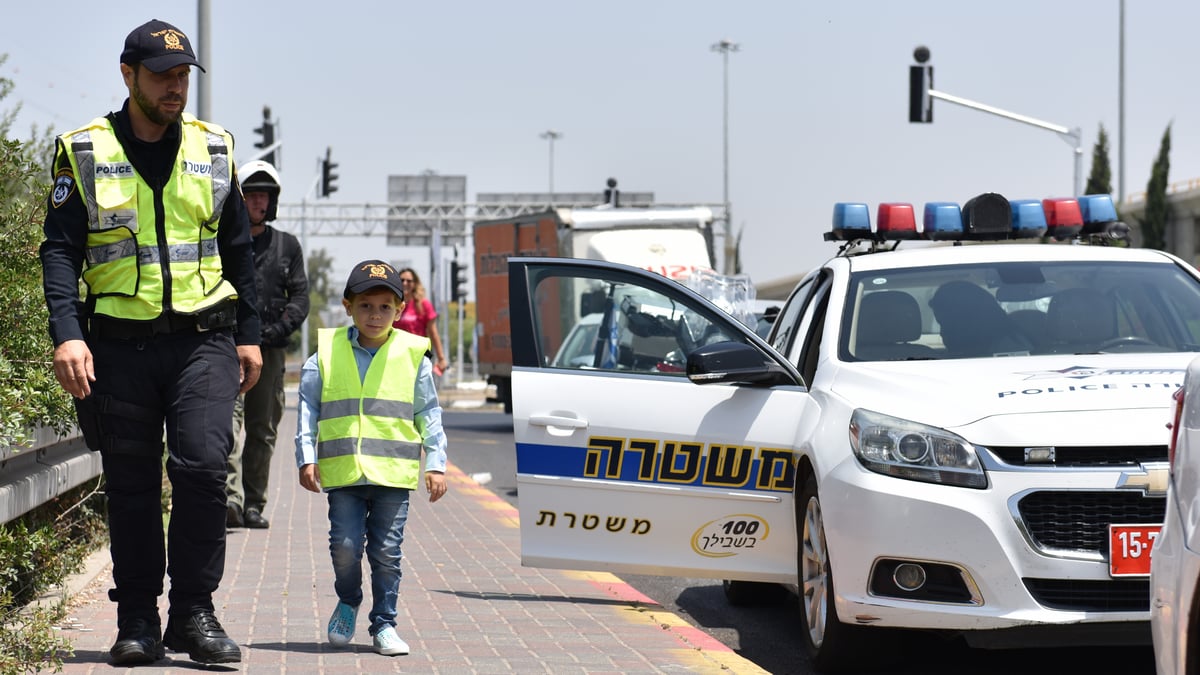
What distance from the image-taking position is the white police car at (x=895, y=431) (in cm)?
558

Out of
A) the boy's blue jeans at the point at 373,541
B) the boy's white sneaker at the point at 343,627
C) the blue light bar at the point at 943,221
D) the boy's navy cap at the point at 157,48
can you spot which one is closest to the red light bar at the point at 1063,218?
the blue light bar at the point at 943,221

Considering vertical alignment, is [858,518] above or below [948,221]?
below

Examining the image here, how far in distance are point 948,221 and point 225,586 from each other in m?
3.73

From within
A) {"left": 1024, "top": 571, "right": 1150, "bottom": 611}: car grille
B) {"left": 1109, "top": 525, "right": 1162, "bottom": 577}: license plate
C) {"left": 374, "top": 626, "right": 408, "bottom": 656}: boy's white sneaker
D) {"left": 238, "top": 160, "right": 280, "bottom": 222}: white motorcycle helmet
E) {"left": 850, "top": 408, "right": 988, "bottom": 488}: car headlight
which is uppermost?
{"left": 238, "top": 160, "right": 280, "bottom": 222}: white motorcycle helmet

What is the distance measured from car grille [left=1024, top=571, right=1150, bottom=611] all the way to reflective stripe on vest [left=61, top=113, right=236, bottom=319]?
2847mm

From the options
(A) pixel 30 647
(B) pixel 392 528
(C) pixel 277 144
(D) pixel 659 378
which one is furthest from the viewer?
(C) pixel 277 144

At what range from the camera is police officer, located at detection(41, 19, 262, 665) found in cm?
554

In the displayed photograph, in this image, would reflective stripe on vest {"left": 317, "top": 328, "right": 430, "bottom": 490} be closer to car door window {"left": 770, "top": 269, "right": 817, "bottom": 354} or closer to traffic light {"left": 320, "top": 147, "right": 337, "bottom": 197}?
car door window {"left": 770, "top": 269, "right": 817, "bottom": 354}

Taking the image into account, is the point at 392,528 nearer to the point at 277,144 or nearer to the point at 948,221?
the point at 948,221

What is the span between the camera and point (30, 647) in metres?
5.11

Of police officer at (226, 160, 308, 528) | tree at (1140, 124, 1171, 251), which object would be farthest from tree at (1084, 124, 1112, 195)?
police officer at (226, 160, 308, 528)

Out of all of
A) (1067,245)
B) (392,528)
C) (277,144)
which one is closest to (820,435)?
(392,528)

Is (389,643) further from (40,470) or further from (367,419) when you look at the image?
(40,470)

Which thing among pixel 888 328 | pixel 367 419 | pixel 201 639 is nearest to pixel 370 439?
pixel 367 419
